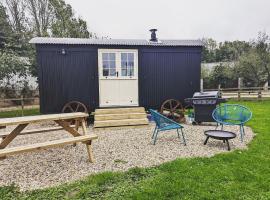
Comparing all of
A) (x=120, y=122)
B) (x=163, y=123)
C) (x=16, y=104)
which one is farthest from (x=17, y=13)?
(x=163, y=123)

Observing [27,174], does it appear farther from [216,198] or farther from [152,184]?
[216,198]

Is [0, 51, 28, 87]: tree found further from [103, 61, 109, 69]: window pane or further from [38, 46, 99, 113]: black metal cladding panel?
[103, 61, 109, 69]: window pane

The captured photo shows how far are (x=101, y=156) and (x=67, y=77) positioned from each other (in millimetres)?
3722

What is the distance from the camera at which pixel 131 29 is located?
2398 cm

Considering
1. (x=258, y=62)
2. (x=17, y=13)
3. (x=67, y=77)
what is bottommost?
(x=67, y=77)

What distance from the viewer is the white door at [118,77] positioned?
712 centimetres

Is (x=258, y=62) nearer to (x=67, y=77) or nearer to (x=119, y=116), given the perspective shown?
(x=119, y=116)

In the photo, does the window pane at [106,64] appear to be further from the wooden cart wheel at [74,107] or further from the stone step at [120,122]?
the stone step at [120,122]

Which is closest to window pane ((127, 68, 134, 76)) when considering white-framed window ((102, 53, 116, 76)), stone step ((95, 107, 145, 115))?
white-framed window ((102, 53, 116, 76))

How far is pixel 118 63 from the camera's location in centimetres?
717

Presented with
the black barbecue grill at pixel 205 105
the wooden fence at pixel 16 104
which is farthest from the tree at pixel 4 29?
the black barbecue grill at pixel 205 105

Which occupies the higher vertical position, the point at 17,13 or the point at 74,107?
the point at 17,13

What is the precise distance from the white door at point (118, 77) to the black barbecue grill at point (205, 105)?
2077 millimetres

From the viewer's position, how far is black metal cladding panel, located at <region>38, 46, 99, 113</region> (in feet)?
22.0
